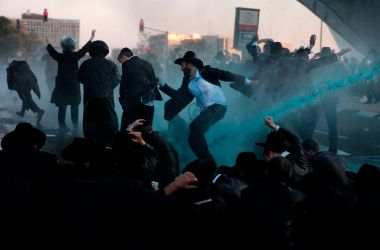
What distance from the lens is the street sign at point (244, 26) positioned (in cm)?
1730

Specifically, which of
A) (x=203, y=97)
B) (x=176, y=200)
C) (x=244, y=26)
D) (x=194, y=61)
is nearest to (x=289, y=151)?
(x=176, y=200)

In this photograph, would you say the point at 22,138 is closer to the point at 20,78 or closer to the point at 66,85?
the point at 66,85

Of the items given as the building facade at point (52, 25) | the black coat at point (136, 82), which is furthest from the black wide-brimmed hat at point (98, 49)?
the building facade at point (52, 25)

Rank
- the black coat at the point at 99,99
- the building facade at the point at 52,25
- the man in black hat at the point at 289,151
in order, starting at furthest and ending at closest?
the building facade at the point at 52,25
the black coat at the point at 99,99
the man in black hat at the point at 289,151

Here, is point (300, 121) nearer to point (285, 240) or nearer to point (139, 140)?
point (139, 140)

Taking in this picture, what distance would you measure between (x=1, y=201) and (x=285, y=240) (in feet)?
5.70

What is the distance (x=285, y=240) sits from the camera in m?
4.08

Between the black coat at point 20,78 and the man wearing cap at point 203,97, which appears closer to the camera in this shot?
the man wearing cap at point 203,97

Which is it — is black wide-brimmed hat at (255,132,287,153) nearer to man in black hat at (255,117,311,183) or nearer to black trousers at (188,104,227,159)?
man in black hat at (255,117,311,183)

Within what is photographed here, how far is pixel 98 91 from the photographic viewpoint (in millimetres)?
9078

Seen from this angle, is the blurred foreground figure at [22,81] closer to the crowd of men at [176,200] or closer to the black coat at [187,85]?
the black coat at [187,85]

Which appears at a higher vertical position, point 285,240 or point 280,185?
point 280,185

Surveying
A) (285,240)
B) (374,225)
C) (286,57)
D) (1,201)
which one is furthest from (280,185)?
(286,57)

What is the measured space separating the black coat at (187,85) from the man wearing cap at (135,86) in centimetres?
28
